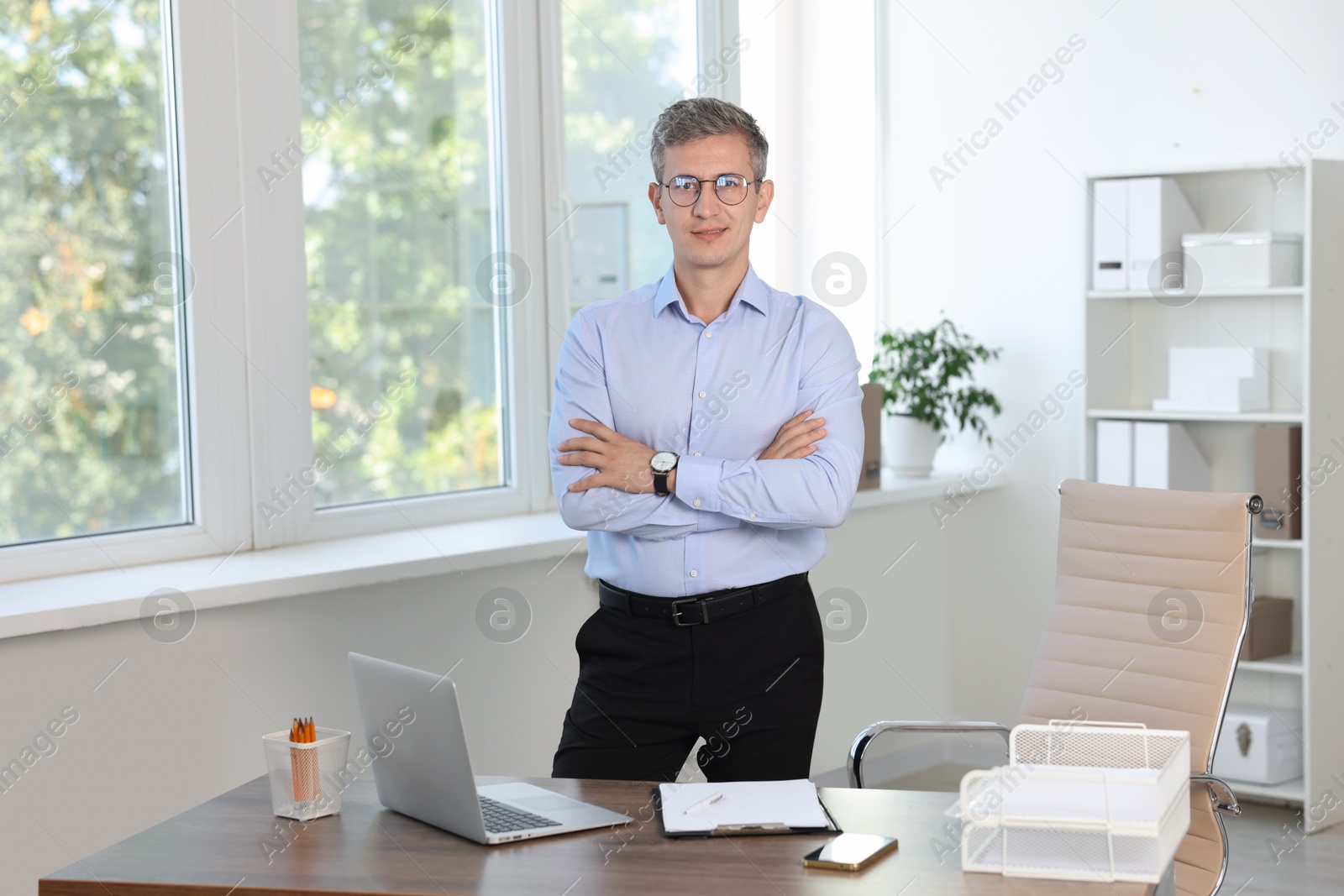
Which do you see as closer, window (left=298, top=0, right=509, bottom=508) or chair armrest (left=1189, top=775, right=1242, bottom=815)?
chair armrest (left=1189, top=775, right=1242, bottom=815)

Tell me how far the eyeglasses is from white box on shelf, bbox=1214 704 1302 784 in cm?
264

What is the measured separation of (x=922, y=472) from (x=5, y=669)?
3076 mm

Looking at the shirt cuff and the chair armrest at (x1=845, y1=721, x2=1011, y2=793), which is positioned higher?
the shirt cuff

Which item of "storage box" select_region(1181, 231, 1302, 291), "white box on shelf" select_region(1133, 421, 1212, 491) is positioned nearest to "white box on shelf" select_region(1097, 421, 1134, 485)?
"white box on shelf" select_region(1133, 421, 1212, 491)

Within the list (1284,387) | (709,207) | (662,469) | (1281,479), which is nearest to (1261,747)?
(1281,479)

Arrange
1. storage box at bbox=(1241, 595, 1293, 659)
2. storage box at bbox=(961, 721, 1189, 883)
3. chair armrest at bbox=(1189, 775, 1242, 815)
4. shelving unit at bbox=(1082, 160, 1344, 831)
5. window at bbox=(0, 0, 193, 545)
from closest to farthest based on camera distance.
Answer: storage box at bbox=(961, 721, 1189, 883) → chair armrest at bbox=(1189, 775, 1242, 815) → window at bbox=(0, 0, 193, 545) → shelving unit at bbox=(1082, 160, 1344, 831) → storage box at bbox=(1241, 595, 1293, 659)

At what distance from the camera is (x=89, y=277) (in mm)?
2859

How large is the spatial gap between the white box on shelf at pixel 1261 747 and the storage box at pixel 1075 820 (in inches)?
102

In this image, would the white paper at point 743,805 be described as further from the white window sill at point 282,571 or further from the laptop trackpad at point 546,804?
the white window sill at point 282,571

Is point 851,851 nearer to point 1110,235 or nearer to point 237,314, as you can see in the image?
point 237,314

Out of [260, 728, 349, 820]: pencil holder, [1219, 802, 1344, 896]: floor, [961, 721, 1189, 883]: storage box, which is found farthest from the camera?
[1219, 802, 1344, 896]: floor

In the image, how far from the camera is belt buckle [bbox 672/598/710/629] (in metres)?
2.27

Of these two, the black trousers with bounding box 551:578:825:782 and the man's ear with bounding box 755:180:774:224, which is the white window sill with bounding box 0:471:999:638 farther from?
the man's ear with bounding box 755:180:774:224

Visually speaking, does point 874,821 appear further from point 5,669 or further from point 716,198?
point 5,669
